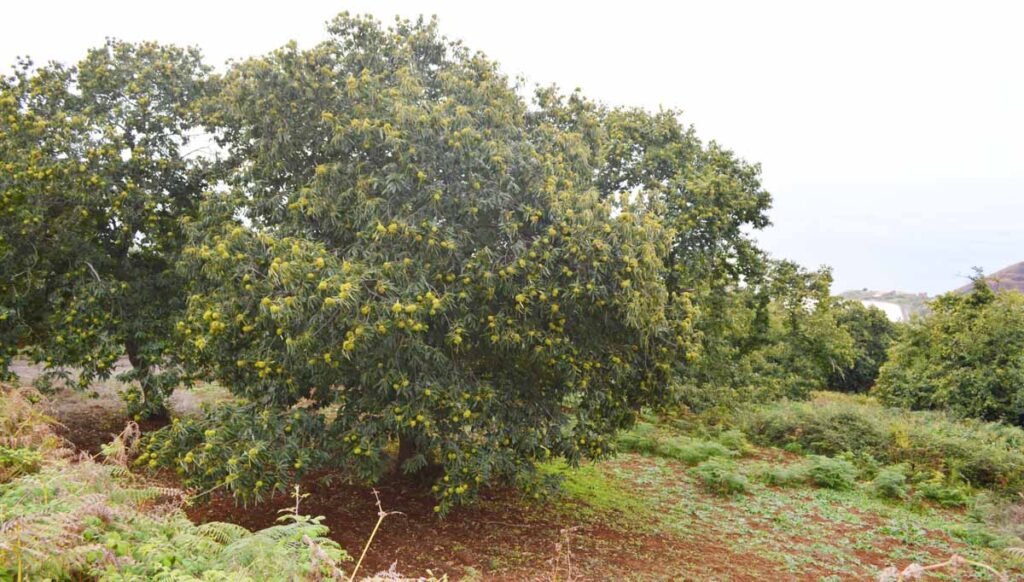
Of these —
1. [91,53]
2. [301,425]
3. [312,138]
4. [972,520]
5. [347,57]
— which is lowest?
[972,520]

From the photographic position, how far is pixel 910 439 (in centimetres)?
1227

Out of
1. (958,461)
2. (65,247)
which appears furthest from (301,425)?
(958,461)

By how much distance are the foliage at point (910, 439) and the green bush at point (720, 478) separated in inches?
130

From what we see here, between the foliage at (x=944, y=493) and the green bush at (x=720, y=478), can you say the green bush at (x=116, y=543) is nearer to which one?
the green bush at (x=720, y=478)

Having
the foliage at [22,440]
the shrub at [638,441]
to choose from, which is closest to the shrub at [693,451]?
the shrub at [638,441]

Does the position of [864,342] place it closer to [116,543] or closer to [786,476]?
[786,476]

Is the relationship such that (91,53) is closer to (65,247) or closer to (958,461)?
(65,247)

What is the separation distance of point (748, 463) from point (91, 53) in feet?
42.7

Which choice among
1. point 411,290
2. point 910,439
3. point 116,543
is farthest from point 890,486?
point 116,543

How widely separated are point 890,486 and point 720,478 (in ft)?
9.15

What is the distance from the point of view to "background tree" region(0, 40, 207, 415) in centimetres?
849


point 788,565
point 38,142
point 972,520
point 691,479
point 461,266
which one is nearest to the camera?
point 461,266

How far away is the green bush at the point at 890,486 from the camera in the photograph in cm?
1015

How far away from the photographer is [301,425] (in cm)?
667
